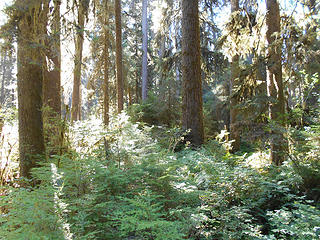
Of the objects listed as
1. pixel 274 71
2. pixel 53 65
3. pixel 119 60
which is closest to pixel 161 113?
pixel 119 60

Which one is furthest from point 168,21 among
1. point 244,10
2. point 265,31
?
point 265,31

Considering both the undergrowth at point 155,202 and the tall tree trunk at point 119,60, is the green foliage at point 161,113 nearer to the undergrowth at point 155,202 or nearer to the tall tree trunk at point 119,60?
the tall tree trunk at point 119,60

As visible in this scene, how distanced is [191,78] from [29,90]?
4746 mm

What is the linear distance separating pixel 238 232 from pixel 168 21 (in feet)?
42.8

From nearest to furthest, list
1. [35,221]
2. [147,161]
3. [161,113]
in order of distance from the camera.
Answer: [35,221]
[147,161]
[161,113]

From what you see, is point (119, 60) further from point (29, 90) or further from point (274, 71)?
point (29, 90)

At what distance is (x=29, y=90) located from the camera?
14.9 feet

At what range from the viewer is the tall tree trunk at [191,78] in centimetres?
771

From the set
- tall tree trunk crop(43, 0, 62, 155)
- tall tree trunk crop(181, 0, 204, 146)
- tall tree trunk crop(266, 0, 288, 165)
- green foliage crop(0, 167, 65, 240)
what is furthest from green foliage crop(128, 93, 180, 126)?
green foliage crop(0, 167, 65, 240)

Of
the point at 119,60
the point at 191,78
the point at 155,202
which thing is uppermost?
the point at 119,60

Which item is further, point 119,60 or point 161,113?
point 161,113

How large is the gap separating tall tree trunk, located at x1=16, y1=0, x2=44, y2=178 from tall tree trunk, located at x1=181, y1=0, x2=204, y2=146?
14.3ft

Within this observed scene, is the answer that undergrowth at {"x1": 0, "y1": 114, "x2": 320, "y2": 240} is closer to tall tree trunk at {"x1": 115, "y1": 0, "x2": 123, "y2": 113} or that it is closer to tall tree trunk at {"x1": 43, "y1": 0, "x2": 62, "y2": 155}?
tall tree trunk at {"x1": 43, "y1": 0, "x2": 62, "y2": 155}

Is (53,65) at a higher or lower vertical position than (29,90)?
higher
